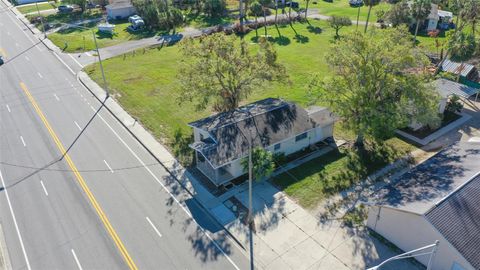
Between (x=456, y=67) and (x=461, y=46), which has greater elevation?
(x=461, y=46)

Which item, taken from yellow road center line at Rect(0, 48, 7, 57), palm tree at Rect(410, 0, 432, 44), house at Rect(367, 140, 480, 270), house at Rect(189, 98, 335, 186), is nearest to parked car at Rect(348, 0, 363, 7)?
palm tree at Rect(410, 0, 432, 44)

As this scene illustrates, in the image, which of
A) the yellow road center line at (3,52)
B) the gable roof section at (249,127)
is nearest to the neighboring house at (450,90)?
the gable roof section at (249,127)

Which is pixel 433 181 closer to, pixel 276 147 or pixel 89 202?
pixel 276 147

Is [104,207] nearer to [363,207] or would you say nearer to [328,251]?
[328,251]

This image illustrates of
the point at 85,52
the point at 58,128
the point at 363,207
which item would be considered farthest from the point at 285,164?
the point at 85,52

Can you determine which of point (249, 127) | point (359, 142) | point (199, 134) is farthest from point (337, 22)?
point (199, 134)

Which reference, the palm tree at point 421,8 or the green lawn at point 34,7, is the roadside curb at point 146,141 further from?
the green lawn at point 34,7

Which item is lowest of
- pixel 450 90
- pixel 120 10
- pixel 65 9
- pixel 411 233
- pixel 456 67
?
pixel 411 233
